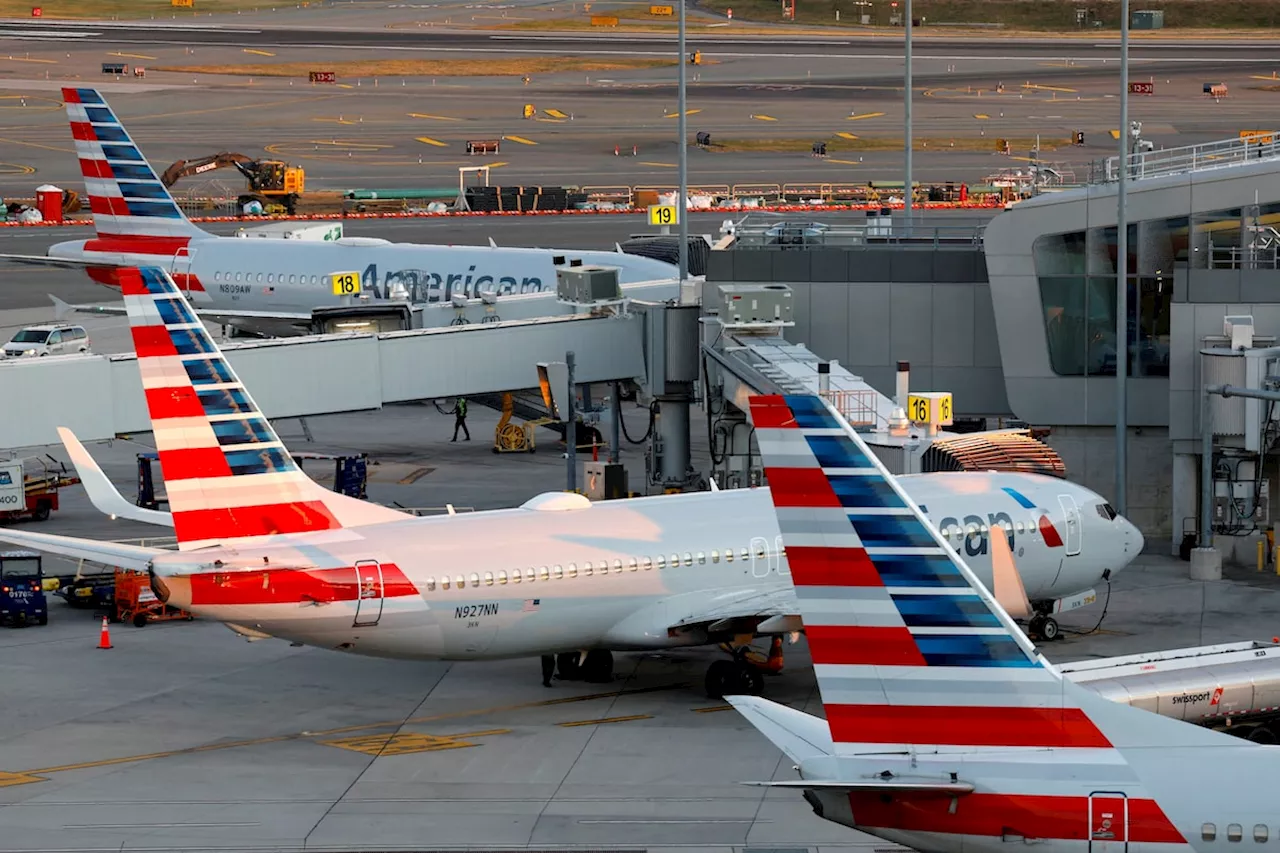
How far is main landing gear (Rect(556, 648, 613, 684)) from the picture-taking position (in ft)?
130

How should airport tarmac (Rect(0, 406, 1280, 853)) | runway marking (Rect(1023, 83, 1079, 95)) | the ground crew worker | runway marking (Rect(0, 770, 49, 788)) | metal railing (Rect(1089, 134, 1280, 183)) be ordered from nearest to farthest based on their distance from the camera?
airport tarmac (Rect(0, 406, 1280, 853)) < runway marking (Rect(0, 770, 49, 788)) < metal railing (Rect(1089, 134, 1280, 183)) < the ground crew worker < runway marking (Rect(1023, 83, 1079, 95))

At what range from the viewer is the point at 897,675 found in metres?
20.1

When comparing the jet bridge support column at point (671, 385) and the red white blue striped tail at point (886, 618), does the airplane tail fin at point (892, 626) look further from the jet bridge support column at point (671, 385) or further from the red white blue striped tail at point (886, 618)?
the jet bridge support column at point (671, 385)

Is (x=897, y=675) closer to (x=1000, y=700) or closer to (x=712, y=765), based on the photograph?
(x=1000, y=700)

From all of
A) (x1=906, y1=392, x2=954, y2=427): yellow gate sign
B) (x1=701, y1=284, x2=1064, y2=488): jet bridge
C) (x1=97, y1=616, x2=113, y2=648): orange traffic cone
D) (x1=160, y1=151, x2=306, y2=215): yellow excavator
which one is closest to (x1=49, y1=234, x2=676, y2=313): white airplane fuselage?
(x1=701, y1=284, x2=1064, y2=488): jet bridge

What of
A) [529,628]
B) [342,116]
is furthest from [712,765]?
[342,116]

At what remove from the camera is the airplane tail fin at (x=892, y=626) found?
19.6 metres

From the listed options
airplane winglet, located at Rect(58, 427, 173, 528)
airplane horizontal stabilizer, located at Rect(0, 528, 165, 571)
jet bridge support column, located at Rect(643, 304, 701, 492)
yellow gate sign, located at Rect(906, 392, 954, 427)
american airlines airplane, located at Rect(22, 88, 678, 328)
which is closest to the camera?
airplane horizontal stabilizer, located at Rect(0, 528, 165, 571)

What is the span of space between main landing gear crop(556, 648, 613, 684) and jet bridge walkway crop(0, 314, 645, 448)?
1481cm

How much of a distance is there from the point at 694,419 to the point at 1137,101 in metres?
103

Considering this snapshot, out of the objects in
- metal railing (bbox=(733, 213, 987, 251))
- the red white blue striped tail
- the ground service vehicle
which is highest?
metal railing (bbox=(733, 213, 987, 251))

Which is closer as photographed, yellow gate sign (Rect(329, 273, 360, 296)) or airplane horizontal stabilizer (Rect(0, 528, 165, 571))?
airplane horizontal stabilizer (Rect(0, 528, 165, 571))

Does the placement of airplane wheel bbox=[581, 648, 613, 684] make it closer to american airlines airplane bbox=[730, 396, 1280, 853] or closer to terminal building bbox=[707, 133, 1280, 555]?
terminal building bbox=[707, 133, 1280, 555]

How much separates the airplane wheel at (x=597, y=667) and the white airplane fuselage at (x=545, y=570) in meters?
1.95
